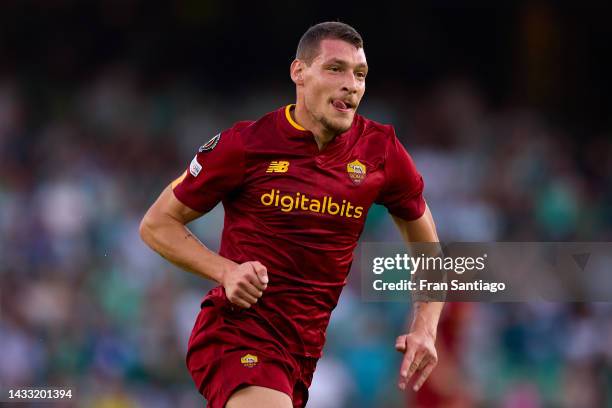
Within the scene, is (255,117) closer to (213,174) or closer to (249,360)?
(213,174)

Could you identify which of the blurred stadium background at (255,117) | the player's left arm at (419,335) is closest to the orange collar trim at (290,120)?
the player's left arm at (419,335)

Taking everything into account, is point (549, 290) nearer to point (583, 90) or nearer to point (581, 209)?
point (581, 209)

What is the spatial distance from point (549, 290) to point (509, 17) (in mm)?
5548

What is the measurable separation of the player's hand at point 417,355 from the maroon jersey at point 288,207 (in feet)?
1.31

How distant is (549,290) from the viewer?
32.3ft

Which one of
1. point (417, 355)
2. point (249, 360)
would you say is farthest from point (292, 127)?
point (417, 355)

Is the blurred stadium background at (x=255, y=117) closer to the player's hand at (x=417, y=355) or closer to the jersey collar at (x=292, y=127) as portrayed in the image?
the player's hand at (x=417, y=355)

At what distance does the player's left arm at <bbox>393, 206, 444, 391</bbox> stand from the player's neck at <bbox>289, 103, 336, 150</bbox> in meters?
0.60

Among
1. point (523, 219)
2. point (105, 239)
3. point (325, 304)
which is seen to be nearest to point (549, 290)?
point (523, 219)

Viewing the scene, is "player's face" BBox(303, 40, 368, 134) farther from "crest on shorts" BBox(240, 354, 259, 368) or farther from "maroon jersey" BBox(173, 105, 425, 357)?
"crest on shorts" BBox(240, 354, 259, 368)

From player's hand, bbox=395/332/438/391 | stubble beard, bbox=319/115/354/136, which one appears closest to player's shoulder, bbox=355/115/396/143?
stubble beard, bbox=319/115/354/136

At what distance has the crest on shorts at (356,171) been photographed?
4.97 metres

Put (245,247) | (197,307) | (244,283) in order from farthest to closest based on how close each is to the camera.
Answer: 1. (197,307)
2. (245,247)
3. (244,283)

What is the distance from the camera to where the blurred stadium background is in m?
10.3
